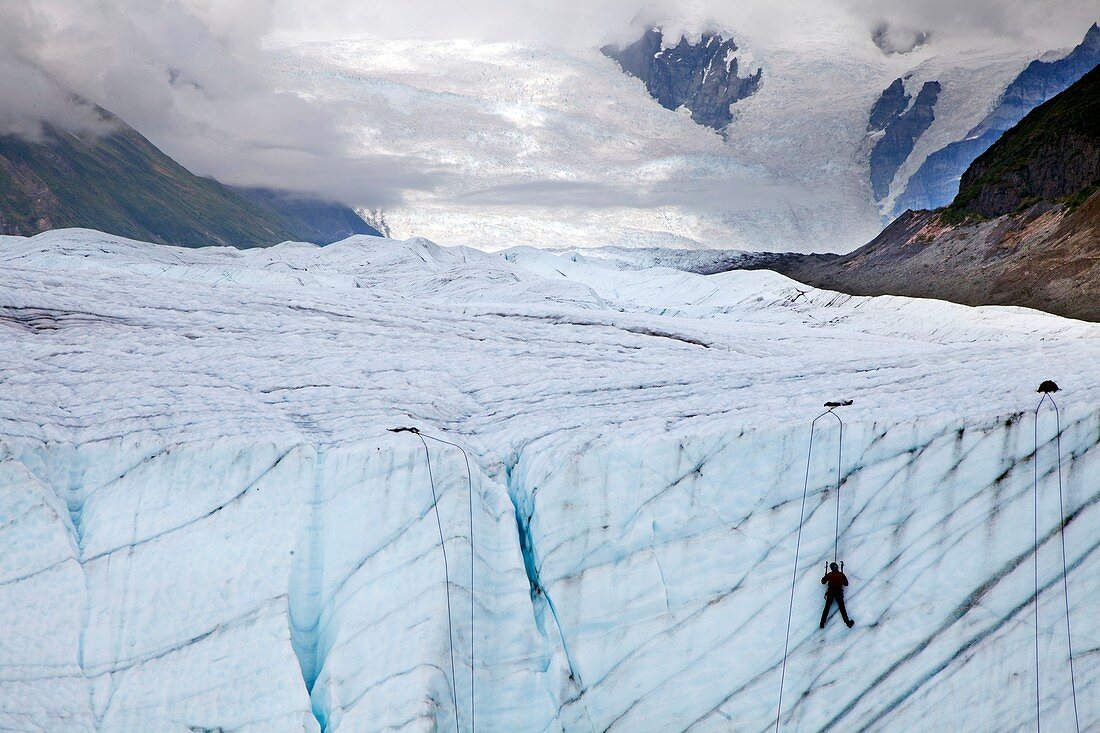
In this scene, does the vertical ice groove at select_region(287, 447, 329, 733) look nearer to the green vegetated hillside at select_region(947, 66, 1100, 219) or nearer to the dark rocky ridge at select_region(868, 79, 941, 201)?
the green vegetated hillside at select_region(947, 66, 1100, 219)

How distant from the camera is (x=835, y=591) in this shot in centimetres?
823

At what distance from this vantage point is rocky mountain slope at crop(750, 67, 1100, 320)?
101 ft

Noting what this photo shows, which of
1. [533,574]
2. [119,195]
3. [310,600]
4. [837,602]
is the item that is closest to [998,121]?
[837,602]

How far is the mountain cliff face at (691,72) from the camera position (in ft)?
356

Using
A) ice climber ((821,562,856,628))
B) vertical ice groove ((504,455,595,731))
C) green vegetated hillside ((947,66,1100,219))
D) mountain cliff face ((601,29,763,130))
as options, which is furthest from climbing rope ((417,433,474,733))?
mountain cliff face ((601,29,763,130))

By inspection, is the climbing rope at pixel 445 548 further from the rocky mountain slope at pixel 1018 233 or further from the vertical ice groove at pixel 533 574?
the rocky mountain slope at pixel 1018 233

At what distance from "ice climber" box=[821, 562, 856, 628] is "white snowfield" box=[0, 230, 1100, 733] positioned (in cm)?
17

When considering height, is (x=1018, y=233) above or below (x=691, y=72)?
below

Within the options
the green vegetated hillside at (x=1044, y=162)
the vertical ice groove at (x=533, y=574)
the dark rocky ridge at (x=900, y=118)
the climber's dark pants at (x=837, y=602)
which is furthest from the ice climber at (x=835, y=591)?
the dark rocky ridge at (x=900, y=118)

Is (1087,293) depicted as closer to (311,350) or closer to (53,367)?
(311,350)

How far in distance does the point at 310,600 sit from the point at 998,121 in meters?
92.7

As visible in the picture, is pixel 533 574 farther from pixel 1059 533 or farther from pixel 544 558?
pixel 1059 533

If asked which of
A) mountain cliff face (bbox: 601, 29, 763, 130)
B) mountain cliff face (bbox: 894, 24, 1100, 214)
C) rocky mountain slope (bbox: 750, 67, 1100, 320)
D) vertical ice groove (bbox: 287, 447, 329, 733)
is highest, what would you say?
mountain cliff face (bbox: 601, 29, 763, 130)

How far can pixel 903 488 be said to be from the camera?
342 inches
